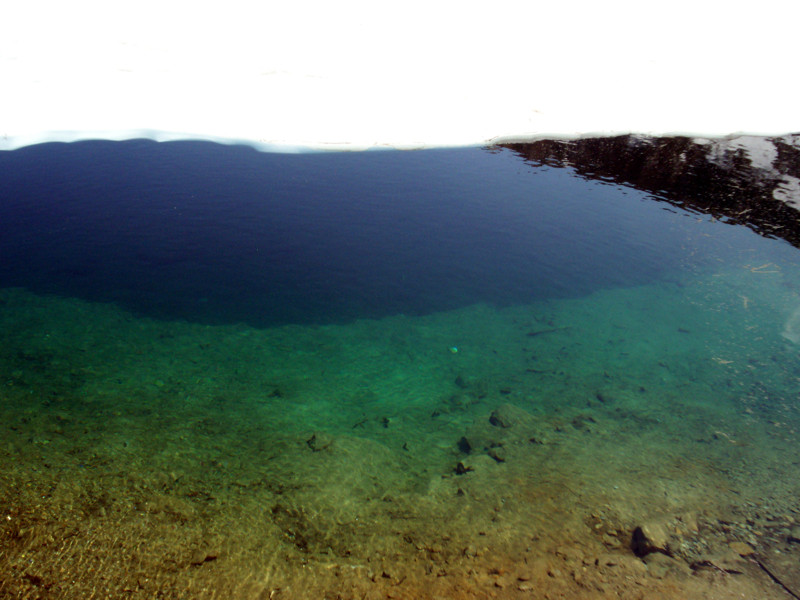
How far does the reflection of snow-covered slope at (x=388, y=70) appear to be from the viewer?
8773 mm

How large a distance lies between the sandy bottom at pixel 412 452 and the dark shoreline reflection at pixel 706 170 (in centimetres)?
179

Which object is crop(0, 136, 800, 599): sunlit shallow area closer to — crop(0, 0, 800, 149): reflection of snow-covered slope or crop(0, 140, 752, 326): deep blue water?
crop(0, 140, 752, 326): deep blue water

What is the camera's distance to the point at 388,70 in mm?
10367

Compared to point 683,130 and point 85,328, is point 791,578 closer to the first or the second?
point 85,328

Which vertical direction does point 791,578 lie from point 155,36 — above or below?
below

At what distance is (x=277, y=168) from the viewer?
26.5 ft

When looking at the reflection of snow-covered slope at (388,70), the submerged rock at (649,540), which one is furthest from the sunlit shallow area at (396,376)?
the reflection of snow-covered slope at (388,70)

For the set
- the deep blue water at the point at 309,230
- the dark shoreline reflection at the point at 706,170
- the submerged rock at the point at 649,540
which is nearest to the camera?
the submerged rock at the point at 649,540

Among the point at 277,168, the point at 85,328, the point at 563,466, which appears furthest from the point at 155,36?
the point at 563,466

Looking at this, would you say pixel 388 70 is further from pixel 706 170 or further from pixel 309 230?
pixel 706 170

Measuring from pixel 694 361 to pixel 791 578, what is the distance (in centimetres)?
261

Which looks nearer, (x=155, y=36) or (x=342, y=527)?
(x=342, y=527)

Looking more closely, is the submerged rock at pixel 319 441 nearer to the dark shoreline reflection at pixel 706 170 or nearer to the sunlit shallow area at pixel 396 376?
the sunlit shallow area at pixel 396 376

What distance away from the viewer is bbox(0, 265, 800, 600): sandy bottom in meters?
2.74
